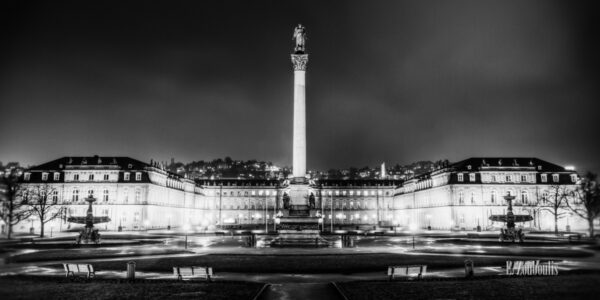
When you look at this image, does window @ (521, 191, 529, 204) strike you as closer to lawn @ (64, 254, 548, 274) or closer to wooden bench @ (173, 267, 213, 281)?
lawn @ (64, 254, 548, 274)

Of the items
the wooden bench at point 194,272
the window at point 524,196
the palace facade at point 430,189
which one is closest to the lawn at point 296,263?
the wooden bench at point 194,272

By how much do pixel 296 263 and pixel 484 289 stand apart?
13.5 meters

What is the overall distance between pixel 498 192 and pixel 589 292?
100 metres

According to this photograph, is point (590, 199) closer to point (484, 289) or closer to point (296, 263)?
point (296, 263)

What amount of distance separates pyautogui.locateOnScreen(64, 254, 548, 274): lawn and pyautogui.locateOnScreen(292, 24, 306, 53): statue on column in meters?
35.5

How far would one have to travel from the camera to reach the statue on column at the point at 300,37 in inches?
2514

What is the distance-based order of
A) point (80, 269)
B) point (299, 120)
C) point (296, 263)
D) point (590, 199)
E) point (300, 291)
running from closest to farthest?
point (300, 291), point (80, 269), point (296, 263), point (299, 120), point (590, 199)

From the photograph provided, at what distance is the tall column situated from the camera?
61031 millimetres

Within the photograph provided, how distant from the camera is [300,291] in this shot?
1994 cm

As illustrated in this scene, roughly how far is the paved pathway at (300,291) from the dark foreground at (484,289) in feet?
2.10

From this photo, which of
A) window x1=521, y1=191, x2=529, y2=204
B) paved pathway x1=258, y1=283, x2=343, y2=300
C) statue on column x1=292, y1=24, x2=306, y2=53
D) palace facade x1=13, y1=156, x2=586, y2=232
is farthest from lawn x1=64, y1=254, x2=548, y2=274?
window x1=521, y1=191, x2=529, y2=204

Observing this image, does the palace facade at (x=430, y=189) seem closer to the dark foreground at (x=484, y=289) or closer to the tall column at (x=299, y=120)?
the tall column at (x=299, y=120)

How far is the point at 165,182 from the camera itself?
126m

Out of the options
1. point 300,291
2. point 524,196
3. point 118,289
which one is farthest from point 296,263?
point 524,196
